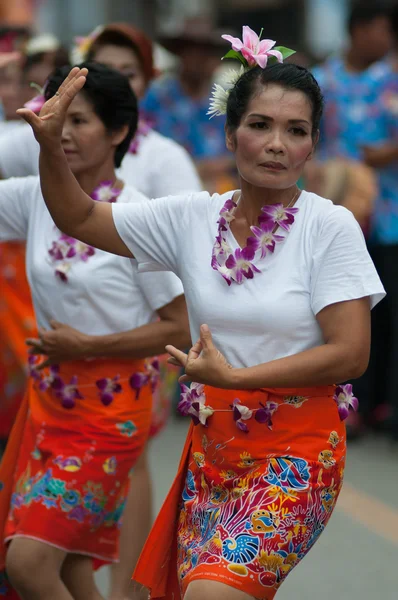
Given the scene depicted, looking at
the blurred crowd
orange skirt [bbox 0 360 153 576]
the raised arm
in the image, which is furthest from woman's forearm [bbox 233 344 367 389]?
the blurred crowd

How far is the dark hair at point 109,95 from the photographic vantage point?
15.6 feet

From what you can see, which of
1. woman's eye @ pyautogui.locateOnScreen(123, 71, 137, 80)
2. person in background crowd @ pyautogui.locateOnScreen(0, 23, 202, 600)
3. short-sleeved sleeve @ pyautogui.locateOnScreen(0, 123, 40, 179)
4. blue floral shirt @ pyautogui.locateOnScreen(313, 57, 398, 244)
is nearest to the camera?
person in background crowd @ pyautogui.locateOnScreen(0, 23, 202, 600)

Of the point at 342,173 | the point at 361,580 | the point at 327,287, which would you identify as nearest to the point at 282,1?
the point at 342,173

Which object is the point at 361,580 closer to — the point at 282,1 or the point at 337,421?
the point at 337,421

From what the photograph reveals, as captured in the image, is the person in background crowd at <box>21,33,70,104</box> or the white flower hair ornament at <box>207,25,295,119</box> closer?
the white flower hair ornament at <box>207,25,295,119</box>

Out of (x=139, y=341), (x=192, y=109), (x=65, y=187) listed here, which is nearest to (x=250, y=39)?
(x=65, y=187)

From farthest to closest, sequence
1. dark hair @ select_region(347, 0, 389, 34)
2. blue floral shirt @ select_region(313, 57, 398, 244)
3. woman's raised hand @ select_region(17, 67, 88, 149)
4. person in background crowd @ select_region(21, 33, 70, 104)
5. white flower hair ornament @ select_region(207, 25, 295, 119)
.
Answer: dark hair @ select_region(347, 0, 389, 34) → blue floral shirt @ select_region(313, 57, 398, 244) → person in background crowd @ select_region(21, 33, 70, 104) → white flower hair ornament @ select_region(207, 25, 295, 119) → woman's raised hand @ select_region(17, 67, 88, 149)

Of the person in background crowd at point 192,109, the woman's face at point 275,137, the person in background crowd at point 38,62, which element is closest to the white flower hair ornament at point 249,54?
the woman's face at point 275,137

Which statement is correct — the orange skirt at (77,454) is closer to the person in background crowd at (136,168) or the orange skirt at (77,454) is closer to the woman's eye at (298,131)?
the person in background crowd at (136,168)

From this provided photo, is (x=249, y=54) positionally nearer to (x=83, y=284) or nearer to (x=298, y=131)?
(x=298, y=131)

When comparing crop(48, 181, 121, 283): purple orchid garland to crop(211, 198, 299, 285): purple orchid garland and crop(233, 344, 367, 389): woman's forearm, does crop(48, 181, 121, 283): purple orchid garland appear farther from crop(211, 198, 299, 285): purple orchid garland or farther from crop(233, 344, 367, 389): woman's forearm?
crop(233, 344, 367, 389): woman's forearm

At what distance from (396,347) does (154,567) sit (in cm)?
500

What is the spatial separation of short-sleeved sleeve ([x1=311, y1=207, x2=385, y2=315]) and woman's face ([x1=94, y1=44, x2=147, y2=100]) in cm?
291

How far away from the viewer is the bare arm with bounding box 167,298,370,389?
3.61 metres
